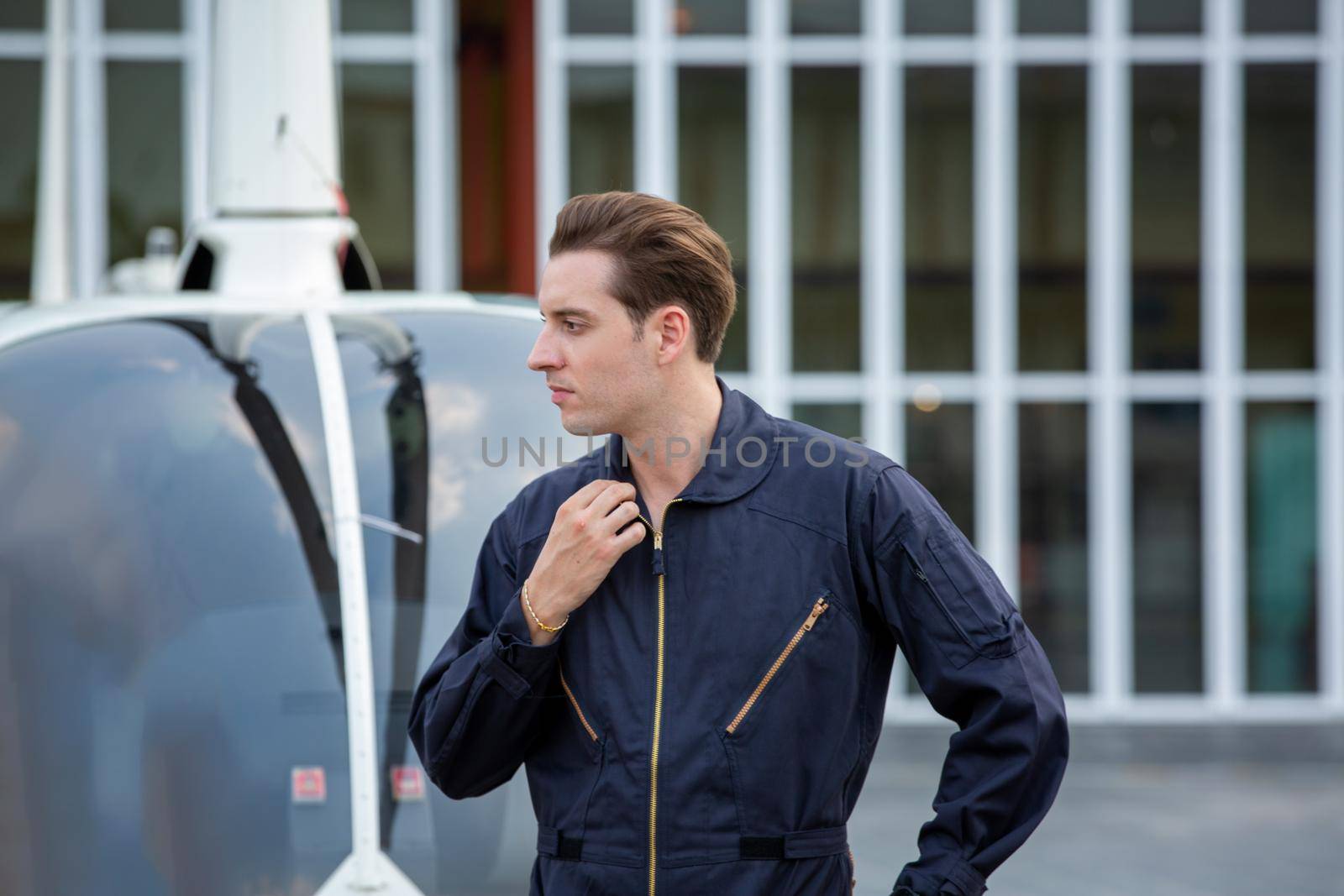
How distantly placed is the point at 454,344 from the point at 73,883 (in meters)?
1.58

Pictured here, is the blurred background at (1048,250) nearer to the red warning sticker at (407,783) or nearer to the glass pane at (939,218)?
the glass pane at (939,218)

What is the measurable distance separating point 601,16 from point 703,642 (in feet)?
26.3

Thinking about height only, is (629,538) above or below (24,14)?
below

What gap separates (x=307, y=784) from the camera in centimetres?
317

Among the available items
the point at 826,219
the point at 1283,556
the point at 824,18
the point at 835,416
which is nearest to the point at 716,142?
the point at 826,219

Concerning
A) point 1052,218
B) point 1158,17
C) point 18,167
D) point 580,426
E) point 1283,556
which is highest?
point 1158,17

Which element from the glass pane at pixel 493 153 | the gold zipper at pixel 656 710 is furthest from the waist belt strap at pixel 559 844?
the glass pane at pixel 493 153

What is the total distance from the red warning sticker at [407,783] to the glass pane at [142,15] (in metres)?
7.63

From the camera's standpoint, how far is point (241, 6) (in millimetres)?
4578

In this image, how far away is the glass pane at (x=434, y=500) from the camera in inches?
127

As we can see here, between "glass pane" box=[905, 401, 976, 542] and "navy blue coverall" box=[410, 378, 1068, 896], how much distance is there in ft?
24.3

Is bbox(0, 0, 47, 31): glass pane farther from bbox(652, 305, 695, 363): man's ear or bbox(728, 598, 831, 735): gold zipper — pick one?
bbox(728, 598, 831, 735): gold zipper

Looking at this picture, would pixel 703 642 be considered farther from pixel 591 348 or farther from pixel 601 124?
pixel 601 124

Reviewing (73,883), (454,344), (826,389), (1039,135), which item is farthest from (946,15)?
(73,883)
